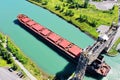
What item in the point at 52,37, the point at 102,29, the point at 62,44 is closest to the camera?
the point at 62,44

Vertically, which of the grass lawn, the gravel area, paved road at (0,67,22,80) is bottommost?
the grass lawn

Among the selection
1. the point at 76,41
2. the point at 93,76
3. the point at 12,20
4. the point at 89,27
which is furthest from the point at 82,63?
the point at 12,20

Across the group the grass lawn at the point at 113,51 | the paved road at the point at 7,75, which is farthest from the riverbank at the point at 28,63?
the grass lawn at the point at 113,51

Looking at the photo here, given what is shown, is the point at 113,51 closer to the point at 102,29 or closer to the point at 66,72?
the point at 102,29

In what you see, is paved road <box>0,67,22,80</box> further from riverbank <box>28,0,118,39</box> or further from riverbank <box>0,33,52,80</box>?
riverbank <box>28,0,118,39</box>

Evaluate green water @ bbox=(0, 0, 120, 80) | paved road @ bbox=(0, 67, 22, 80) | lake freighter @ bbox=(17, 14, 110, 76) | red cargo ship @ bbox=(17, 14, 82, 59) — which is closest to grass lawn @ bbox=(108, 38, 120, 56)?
green water @ bbox=(0, 0, 120, 80)

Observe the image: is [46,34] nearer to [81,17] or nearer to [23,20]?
[23,20]

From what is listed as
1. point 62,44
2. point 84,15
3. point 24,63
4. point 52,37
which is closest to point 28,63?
point 24,63
